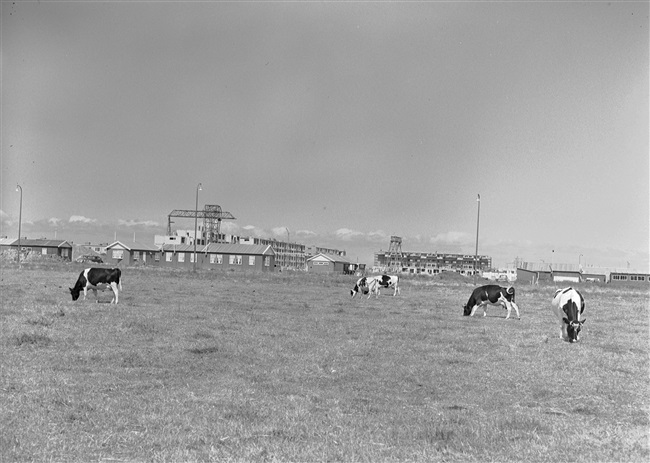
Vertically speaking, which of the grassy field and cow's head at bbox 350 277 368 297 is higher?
cow's head at bbox 350 277 368 297

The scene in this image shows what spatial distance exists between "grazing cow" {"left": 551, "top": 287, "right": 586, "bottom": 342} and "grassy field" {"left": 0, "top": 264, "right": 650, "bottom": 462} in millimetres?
420

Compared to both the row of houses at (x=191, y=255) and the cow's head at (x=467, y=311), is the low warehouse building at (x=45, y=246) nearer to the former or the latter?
the row of houses at (x=191, y=255)

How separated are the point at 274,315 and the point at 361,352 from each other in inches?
325

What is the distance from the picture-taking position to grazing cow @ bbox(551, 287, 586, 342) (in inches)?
640

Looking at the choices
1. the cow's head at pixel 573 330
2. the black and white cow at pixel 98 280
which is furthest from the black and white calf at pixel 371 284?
the cow's head at pixel 573 330

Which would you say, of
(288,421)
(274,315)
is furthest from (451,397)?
(274,315)

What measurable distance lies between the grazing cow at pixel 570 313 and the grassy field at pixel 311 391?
0.42m

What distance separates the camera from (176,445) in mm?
6820

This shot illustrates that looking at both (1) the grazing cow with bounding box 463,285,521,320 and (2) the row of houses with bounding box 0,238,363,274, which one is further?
(2) the row of houses with bounding box 0,238,363,274

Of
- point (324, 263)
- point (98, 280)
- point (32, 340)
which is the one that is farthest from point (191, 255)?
point (32, 340)

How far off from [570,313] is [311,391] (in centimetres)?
1059

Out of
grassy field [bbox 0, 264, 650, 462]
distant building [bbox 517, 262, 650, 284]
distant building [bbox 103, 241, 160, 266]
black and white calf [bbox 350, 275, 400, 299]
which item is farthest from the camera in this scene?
distant building [bbox 517, 262, 650, 284]

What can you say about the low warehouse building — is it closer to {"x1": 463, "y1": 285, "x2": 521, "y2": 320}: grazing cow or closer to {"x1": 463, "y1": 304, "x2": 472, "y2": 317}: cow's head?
{"x1": 463, "y1": 304, "x2": 472, "y2": 317}: cow's head

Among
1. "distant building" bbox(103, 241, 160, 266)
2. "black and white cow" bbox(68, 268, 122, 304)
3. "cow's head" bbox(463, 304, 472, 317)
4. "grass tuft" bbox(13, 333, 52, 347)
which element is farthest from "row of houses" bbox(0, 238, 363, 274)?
"grass tuft" bbox(13, 333, 52, 347)
